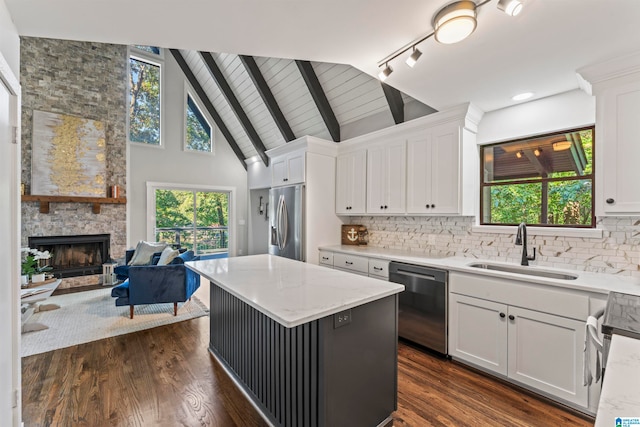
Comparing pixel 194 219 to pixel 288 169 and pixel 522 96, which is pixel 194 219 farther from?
pixel 522 96

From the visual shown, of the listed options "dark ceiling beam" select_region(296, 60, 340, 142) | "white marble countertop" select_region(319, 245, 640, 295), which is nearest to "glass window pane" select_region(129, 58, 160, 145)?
"dark ceiling beam" select_region(296, 60, 340, 142)

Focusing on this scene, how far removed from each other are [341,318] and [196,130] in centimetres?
607

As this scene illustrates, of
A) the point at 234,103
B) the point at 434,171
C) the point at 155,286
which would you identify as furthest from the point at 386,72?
the point at 234,103

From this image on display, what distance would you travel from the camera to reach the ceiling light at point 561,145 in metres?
2.55

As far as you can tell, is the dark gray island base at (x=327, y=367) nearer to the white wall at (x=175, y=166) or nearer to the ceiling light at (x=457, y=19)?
the ceiling light at (x=457, y=19)

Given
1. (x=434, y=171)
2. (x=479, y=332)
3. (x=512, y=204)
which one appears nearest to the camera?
(x=479, y=332)

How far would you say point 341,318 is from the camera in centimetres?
152

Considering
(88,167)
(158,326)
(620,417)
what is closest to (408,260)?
(620,417)

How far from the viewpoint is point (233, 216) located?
21.9ft

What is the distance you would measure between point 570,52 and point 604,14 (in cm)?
39

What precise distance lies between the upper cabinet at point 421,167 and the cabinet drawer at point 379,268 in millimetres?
695

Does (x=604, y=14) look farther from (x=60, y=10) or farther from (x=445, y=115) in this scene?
(x=60, y=10)

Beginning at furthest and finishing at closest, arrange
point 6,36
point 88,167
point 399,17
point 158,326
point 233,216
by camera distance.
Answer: point 233,216
point 88,167
point 158,326
point 399,17
point 6,36

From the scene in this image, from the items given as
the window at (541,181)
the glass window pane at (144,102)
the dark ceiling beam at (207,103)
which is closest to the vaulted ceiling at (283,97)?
the dark ceiling beam at (207,103)
